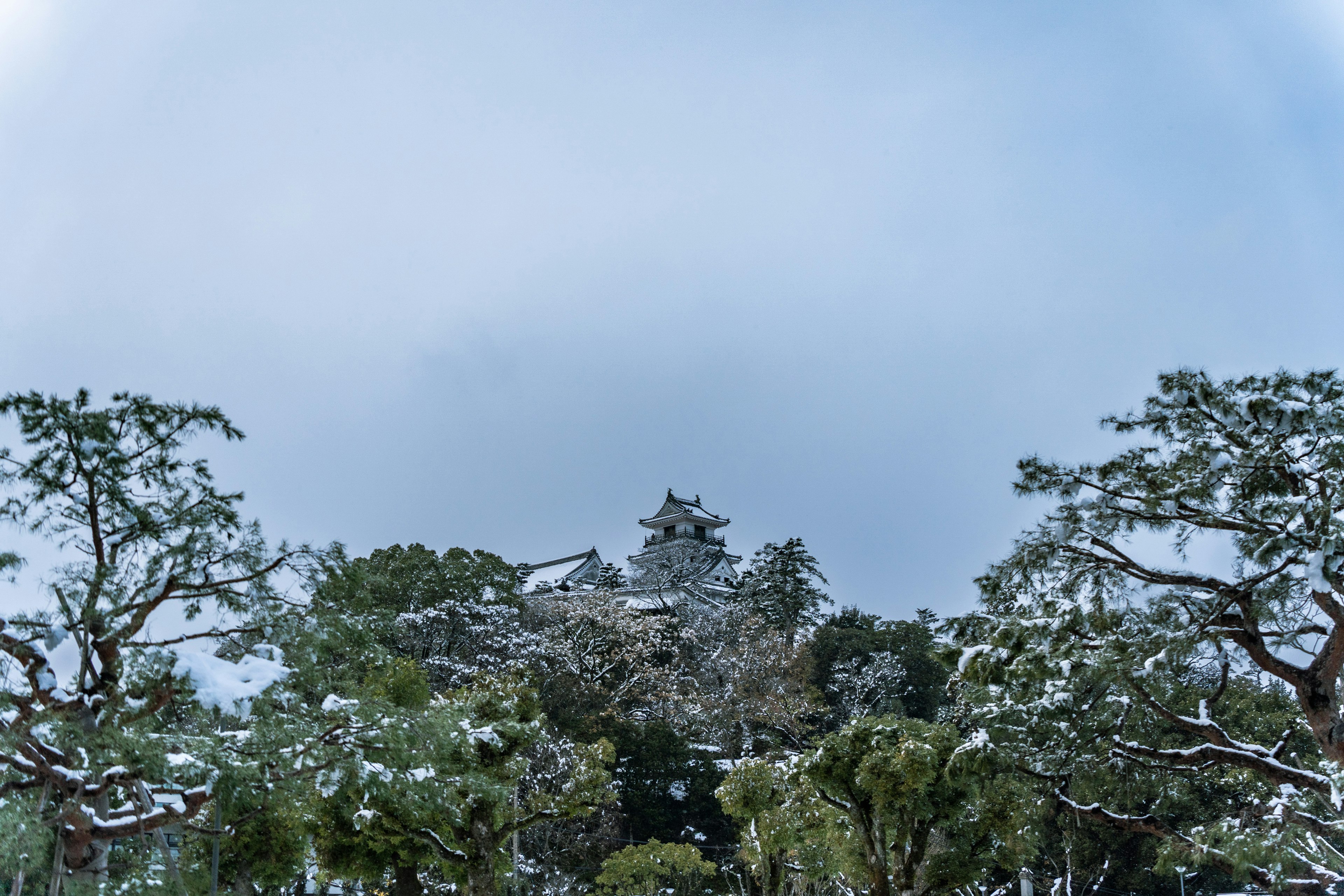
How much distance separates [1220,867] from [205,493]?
1014 cm

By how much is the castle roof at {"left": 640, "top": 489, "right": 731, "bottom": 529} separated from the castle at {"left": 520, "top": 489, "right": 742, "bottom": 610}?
3 centimetres

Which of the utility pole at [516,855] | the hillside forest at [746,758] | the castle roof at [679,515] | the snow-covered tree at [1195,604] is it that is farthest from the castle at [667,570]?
the snow-covered tree at [1195,604]

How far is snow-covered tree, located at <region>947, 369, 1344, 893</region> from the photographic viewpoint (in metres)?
A: 7.54

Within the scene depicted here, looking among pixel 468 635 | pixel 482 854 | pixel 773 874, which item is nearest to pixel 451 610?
pixel 468 635

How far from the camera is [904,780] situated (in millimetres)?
12016

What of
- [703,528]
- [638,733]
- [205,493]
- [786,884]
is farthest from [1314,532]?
[703,528]

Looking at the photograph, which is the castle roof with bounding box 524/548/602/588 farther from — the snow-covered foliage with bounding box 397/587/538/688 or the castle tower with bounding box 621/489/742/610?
the snow-covered foliage with bounding box 397/587/538/688

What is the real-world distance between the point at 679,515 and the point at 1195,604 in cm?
4041

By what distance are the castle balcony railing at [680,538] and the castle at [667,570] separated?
0.05 meters

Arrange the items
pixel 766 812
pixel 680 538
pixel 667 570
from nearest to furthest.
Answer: pixel 766 812 < pixel 667 570 < pixel 680 538

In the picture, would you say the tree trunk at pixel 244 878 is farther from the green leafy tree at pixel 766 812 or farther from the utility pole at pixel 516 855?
the green leafy tree at pixel 766 812

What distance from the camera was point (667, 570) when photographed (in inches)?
1512

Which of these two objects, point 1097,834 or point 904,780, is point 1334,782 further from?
point 1097,834

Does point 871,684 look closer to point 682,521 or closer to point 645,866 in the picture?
point 645,866
